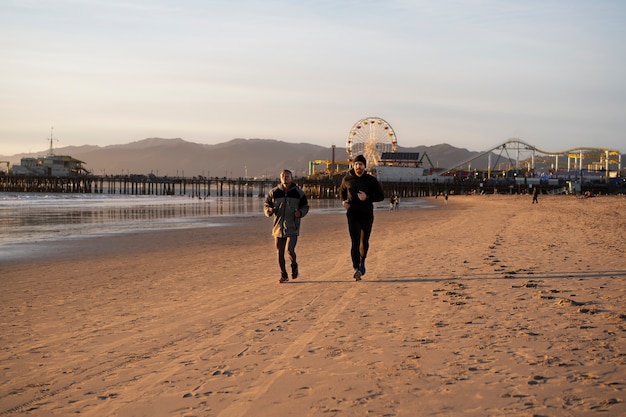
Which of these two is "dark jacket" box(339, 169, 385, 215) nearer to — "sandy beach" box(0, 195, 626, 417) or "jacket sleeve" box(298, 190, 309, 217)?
"jacket sleeve" box(298, 190, 309, 217)

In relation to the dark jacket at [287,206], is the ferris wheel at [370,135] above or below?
above

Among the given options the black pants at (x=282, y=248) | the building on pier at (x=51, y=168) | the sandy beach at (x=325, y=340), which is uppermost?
the building on pier at (x=51, y=168)

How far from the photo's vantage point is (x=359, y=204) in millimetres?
8578

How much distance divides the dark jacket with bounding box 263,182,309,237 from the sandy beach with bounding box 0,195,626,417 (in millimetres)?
806

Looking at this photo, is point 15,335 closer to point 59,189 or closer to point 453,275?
point 453,275

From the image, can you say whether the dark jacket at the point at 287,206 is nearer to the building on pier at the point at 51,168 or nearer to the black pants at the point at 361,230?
the black pants at the point at 361,230

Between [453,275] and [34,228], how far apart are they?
1867cm

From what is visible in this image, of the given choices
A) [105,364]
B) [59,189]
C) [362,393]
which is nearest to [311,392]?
[362,393]

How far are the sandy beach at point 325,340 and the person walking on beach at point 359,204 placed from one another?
45 cm

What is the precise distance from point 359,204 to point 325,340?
3747 millimetres

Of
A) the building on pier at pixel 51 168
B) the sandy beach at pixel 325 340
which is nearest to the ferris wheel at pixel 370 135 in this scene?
the building on pier at pixel 51 168

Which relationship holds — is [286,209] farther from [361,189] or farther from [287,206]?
[361,189]

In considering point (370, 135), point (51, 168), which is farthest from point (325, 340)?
point (51, 168)

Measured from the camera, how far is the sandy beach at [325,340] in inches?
144
